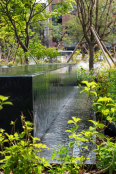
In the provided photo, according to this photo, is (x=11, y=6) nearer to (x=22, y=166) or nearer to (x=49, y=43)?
(x=22, y=166)

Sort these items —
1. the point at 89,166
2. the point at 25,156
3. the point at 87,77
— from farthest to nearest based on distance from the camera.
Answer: the point at 87,77 < the point at 89,166 < the point at 25,156

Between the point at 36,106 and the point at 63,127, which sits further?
the point at 63,127

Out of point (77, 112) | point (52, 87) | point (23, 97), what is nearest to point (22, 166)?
point (23, 97)

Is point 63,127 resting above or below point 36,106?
below

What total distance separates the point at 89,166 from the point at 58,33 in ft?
125

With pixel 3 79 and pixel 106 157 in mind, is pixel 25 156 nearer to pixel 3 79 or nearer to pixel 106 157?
pixel 106 157

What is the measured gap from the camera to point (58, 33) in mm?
39406

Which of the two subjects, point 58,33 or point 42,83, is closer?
point 42,83

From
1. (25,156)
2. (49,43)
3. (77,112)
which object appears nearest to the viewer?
(25,156)

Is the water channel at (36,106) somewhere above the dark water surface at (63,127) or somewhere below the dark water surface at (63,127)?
above

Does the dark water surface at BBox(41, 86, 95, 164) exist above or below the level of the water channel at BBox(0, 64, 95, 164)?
below

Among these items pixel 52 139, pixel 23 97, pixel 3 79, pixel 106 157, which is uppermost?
pixel 3 79

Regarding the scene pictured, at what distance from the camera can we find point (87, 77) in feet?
34.1

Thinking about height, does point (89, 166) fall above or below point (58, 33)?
below
